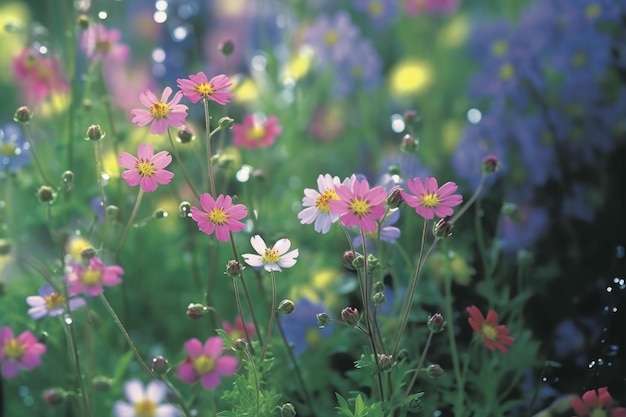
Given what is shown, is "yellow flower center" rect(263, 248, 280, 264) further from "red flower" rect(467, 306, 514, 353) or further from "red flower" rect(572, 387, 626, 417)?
"red flower" rect(572, 387, 626, 417)

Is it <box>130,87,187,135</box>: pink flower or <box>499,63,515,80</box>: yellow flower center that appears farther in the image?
<box>499,63,515,80</box>: yellow flower center

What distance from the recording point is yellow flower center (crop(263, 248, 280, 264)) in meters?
0.71

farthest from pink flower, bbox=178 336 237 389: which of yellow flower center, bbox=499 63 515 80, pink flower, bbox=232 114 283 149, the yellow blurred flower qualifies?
the yellow blurred flower

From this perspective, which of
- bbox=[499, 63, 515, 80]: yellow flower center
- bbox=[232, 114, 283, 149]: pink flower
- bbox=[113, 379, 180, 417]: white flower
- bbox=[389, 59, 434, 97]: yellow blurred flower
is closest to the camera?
bbox=[113, 379, 180, 417]: white flower

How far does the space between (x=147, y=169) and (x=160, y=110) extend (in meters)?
0.05

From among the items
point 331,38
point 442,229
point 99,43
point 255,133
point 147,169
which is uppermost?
point 331,38

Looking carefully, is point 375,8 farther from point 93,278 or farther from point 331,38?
point 93,278

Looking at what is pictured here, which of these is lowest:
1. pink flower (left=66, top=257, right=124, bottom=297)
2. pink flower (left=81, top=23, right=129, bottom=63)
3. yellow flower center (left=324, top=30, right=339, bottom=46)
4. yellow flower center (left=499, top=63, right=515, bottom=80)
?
pink flower (left=66, top=257, right=124, bottom=297)

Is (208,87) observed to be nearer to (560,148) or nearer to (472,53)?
(560,148)

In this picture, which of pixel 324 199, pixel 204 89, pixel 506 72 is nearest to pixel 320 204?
pixel 324 199

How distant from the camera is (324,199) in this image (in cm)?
72

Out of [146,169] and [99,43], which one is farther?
[99,43]

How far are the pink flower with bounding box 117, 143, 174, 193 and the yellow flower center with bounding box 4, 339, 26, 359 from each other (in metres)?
0.21

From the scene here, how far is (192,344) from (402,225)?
0.60 m
